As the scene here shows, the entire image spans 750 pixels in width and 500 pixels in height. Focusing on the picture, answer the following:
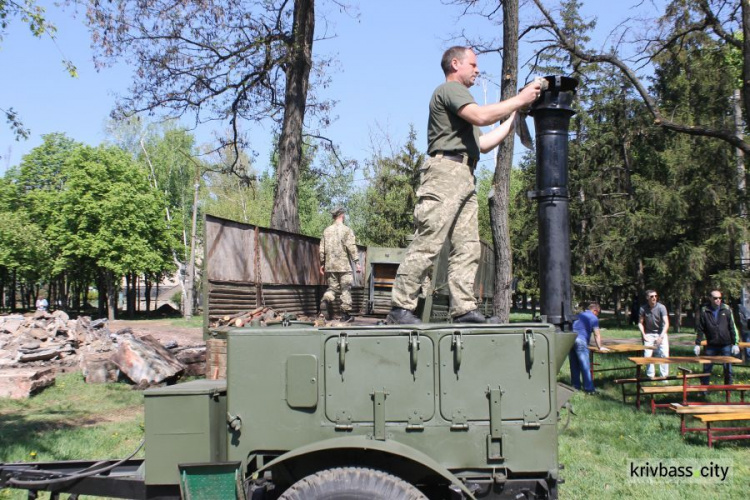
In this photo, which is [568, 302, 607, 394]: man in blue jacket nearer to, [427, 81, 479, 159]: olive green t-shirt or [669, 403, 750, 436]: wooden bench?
[669, 403, 750, 436]: wooden bench

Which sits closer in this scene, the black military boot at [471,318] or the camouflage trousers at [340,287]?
the black military boot at [471,318]

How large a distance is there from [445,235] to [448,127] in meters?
0.79

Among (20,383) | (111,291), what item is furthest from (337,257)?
(111,291)

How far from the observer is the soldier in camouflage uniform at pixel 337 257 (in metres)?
12.3

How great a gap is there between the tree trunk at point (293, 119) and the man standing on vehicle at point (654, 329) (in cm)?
→ 804

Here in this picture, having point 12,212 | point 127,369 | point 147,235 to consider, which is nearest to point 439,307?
point 127,369

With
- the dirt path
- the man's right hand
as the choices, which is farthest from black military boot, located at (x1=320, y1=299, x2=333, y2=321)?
the man's right hand

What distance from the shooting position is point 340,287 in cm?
1261

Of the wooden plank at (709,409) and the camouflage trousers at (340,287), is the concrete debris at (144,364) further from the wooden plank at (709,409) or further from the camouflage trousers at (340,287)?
the wooden plank at (709,409)

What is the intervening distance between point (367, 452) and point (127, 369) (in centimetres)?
877

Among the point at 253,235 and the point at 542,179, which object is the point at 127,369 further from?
the point at 542,179

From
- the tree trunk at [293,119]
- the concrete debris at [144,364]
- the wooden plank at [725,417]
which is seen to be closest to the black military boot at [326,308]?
the concrete debris at [144,364]

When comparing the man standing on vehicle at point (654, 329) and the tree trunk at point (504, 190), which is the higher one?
the tree trunk at point (504, 190)

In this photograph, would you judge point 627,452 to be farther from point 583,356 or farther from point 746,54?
point 746,54
